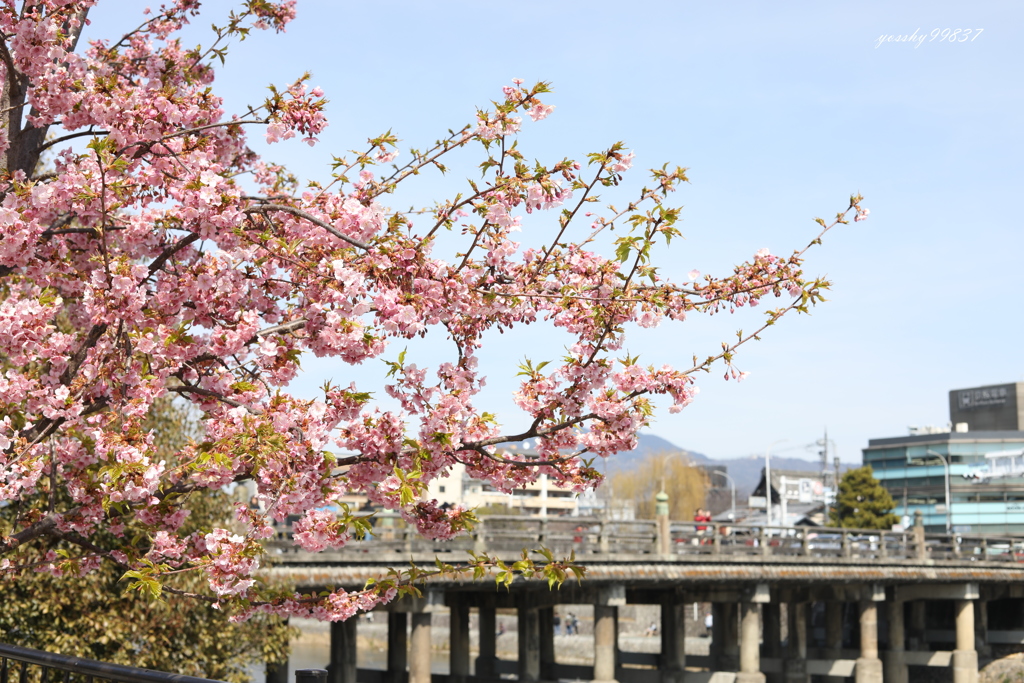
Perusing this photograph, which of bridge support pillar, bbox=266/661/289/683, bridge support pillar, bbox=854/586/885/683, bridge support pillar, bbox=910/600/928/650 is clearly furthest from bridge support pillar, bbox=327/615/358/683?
bridge support pillar, bbox=910/600/928/650

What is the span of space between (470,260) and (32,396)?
265 centimetres

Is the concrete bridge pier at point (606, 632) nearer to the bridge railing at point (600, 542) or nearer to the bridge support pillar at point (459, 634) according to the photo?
the bridge railing at point (600, 542)

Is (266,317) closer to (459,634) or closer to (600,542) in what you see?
(600,542)

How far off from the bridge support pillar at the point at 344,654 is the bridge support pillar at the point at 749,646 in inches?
371

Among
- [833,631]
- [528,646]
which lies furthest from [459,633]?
[833,631]

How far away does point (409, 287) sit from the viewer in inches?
278

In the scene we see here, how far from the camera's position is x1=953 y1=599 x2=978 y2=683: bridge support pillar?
3550 cm

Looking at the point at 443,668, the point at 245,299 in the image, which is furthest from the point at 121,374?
the point at 443,668

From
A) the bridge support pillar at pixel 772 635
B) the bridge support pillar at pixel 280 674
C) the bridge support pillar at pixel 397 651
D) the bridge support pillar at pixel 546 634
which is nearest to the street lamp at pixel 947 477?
the bridge support pillar at pixel 772 635

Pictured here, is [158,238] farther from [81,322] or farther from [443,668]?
[443,668]

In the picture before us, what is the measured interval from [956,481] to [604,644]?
74.7 metres

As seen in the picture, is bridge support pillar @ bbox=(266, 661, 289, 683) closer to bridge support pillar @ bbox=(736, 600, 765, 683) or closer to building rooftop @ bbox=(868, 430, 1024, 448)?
bridge support pillar @ bbox=(736, 600, 765, 683)

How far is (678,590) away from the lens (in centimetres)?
3073

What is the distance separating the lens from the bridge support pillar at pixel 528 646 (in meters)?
26.8
